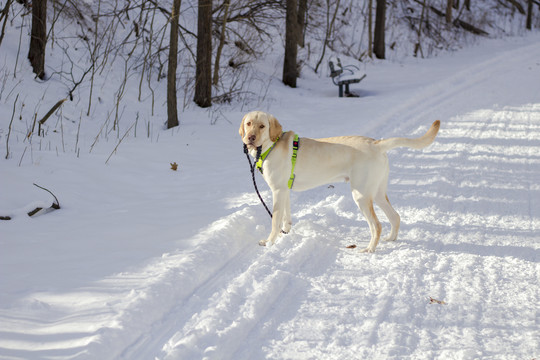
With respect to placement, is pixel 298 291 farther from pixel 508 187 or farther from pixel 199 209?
pixel 508 187

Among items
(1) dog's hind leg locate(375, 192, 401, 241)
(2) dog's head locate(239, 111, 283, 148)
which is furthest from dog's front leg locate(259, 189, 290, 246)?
(1) dog's hind leg locate(375, 192, 401, 241)

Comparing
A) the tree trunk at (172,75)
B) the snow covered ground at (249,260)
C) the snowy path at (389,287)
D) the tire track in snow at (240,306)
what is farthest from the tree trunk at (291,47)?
the tire track in snow at (240,306)

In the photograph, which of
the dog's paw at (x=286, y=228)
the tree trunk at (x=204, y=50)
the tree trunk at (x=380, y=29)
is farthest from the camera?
the tree trunk at (x=380, y=29)

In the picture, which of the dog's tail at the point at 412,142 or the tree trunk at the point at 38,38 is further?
the tree trunk at the point at 38,38

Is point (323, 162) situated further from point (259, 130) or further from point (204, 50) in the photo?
point (204, 50)

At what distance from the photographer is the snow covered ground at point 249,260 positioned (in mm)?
3133

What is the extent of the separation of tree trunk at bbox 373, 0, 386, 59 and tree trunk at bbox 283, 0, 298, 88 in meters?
6.51

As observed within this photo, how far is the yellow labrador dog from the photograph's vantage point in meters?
4.50

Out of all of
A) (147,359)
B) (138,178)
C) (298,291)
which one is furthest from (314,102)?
(147,359)

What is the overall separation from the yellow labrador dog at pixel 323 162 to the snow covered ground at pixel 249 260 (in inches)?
15.1

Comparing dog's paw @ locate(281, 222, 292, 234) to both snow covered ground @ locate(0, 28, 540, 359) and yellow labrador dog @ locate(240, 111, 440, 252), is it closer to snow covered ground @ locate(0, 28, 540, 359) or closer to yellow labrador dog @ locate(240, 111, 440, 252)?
snow covered ground @ locate(0, 28, 540, 359)

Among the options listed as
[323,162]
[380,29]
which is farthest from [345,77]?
[323,162]

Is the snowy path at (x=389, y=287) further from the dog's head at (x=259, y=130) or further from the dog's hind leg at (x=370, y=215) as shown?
the dog's head at (x=259, y=130)

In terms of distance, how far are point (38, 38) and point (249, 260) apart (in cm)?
776
